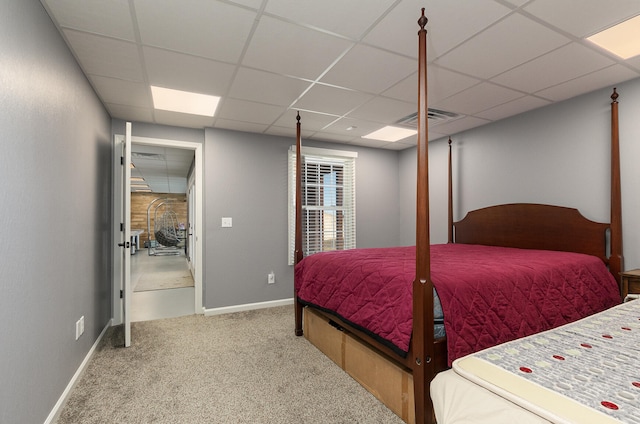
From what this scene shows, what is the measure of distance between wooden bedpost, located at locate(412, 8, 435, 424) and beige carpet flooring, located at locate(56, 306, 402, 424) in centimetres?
30

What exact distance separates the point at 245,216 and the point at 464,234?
9.34 ft

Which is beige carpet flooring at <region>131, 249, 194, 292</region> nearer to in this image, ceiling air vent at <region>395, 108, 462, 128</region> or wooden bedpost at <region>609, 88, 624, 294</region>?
ceiling air vent at <region>395, 108, 462, 128</region>

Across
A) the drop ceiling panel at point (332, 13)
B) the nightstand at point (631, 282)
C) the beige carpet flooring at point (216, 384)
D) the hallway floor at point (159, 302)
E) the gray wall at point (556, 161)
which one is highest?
the drop ceiling panel at point (332, 13)

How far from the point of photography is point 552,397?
2.83 feet

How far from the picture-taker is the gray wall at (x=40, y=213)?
1.37m

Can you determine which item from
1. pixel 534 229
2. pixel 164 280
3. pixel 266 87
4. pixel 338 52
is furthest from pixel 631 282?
pixel 164 280

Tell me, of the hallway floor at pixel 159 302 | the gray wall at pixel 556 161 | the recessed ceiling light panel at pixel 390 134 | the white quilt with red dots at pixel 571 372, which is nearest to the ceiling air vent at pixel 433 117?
the recessed ceiling light panel at pixel 390 134

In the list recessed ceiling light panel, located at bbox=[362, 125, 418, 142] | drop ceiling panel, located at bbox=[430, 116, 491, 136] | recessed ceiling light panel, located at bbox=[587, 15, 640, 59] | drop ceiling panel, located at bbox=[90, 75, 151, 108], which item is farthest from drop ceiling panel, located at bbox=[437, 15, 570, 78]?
drop ceiling panel, located at bbox=[90, 75, 151, 108]

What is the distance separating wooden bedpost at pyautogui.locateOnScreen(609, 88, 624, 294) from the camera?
105 inches

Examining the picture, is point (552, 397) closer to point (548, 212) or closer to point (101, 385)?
point (101, 385)

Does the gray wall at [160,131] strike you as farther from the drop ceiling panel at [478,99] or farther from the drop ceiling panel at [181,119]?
the drop ceiling panel at [478,99]

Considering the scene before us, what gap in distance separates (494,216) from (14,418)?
13.8 feet

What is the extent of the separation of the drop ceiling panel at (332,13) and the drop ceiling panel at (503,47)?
0.72 metres

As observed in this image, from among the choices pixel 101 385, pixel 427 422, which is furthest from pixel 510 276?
pixel 101 385
